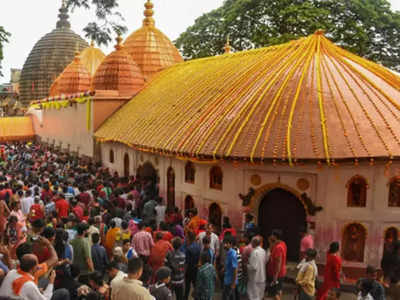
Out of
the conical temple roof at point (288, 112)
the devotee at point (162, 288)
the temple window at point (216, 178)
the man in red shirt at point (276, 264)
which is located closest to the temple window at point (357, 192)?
the conical temple roof at point (288, 112)

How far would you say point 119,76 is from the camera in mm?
22172

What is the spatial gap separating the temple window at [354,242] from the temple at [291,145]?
25 mm

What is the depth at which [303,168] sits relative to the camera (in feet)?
32.5

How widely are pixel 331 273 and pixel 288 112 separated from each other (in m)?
4.59

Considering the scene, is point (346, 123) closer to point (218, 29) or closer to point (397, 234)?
point (397, 234)

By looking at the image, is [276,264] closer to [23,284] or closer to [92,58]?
[23,284]

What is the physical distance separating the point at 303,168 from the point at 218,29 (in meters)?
24.1

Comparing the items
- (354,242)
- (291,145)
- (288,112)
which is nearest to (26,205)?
(291,145)

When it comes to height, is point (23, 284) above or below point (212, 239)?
above

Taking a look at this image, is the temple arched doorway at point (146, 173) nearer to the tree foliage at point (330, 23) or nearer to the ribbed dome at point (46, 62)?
the tree foliage at point (330, 23)

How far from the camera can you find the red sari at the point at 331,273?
7461 millimetres

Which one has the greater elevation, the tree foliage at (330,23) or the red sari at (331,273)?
the tree foliage at (330,23)

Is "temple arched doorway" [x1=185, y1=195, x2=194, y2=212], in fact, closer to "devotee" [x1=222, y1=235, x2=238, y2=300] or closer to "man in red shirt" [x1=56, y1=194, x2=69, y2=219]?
"man in red shirt" [x1=56, y1=194, x2=69, y2=219]

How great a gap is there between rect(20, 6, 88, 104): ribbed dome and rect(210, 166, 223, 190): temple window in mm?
40152
